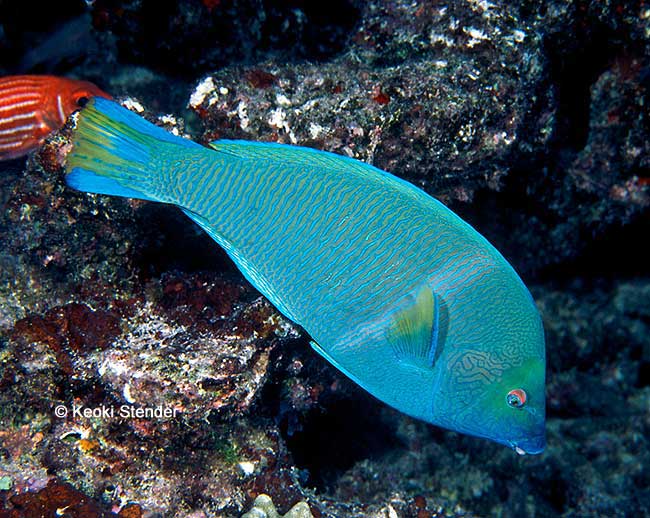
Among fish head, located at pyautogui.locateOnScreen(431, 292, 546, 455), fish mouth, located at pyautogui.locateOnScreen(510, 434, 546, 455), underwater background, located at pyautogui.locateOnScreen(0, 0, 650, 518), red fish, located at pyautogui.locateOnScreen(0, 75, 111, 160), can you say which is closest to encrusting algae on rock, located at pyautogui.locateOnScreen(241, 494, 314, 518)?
underwater background, located at pyautogui.locateOnScreen(0, 0, 650, 518)

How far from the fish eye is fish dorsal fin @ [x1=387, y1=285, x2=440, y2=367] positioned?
405 millimetres

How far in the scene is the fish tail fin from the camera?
249cm

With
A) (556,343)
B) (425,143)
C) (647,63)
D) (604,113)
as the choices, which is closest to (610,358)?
(556,343)

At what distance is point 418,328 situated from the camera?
2275 mm

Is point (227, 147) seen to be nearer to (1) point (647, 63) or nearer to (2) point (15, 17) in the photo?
(1) point (647, 63)

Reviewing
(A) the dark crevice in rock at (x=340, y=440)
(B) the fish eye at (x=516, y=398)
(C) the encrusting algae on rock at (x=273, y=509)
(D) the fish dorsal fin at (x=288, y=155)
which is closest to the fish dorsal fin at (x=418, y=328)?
(B) the fish eye at (x=516, y=398)

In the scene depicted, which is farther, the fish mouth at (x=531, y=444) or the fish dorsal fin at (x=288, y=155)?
the fish dorsal fin at (x=288, y=155)

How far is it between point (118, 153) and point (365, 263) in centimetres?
153

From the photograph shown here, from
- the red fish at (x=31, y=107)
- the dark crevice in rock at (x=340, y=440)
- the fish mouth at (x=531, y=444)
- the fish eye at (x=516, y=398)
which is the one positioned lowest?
the dark crevice in rock at (x=340, y=440)

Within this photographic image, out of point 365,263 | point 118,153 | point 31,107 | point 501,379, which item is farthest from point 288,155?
point 31,107

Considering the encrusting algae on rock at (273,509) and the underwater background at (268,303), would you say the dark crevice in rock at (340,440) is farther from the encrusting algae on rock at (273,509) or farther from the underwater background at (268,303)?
the encrusting algae on rock at (273,509)

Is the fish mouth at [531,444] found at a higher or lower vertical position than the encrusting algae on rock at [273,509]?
higher

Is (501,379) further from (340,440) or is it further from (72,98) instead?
(72,98)

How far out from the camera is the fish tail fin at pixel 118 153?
2.49 meters
